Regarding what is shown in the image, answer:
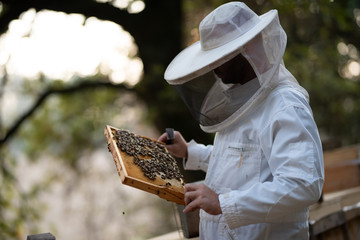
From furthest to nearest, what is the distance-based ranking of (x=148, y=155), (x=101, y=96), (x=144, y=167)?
(x=101, y=96), (x=148, y=155), (x=144, y=167)

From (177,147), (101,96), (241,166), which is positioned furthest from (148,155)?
(101,96)

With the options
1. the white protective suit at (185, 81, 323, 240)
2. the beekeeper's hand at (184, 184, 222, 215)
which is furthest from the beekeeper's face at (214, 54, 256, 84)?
the beekeeper's hand at (184, 184, 222, 215)

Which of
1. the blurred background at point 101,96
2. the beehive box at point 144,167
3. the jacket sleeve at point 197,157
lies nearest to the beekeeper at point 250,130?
the beehive box at point 144,167

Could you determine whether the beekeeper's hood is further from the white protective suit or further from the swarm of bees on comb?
the swarm of bees on comb

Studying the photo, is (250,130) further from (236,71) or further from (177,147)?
(177,147)

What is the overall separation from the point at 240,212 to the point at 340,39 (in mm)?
6512

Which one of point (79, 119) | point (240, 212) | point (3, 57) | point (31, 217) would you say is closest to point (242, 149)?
point (240, 212)

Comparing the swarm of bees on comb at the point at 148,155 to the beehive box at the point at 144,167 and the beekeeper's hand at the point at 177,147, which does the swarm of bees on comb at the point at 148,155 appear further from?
the beekeeper's hand at the point at 177,147

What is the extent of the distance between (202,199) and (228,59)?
0.58 metres

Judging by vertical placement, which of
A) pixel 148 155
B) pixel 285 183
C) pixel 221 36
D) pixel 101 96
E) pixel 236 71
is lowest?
pixel 101 96

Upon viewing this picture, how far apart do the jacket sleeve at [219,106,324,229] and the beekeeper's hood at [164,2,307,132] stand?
0.22 metres

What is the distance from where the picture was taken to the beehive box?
1.87 metres

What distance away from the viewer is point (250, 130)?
1.95 meters

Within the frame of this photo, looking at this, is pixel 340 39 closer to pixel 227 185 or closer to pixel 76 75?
pixel 76 75
